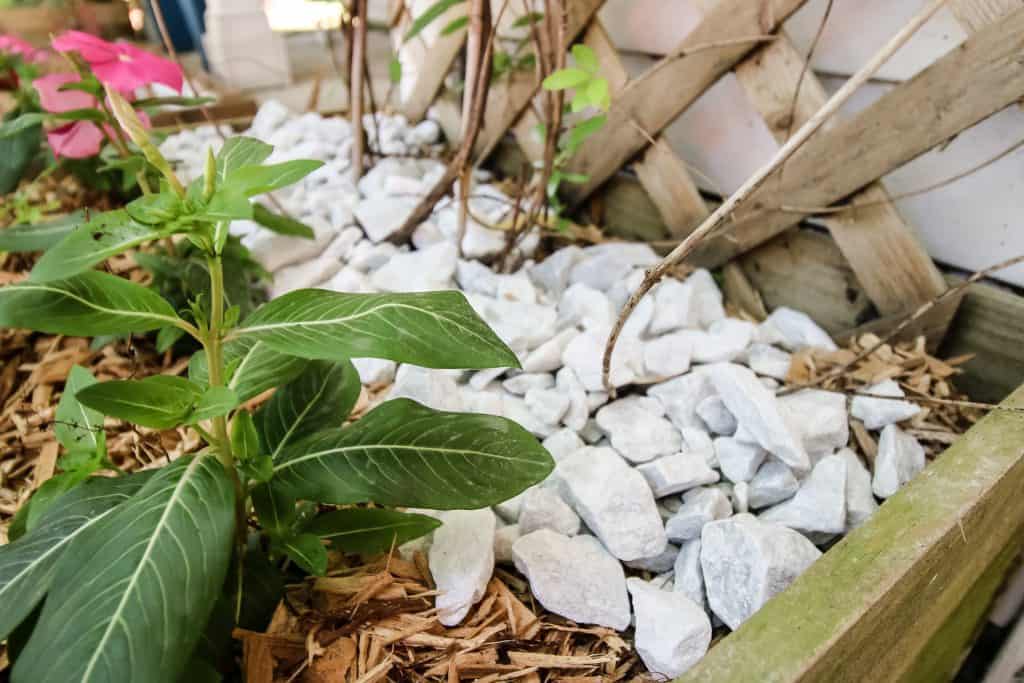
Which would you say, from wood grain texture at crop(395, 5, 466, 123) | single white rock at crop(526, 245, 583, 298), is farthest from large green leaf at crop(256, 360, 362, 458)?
wood grain texture at crop(395, 5, 466, 123)

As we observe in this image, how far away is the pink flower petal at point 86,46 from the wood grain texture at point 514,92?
24.7 inches

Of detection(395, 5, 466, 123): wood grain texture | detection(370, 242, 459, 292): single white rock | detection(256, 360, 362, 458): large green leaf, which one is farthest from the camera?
detection(395, 5, 466, 123): wood grain texture

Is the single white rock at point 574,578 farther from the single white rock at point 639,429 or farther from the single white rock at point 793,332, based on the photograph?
the single white rock at point 793,332

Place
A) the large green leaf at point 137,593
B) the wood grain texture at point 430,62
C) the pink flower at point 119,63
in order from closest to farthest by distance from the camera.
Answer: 1. the large green leaf at point 137,593
2. the pink flower at point 119,63
3. the wood grain texture at point 430,62

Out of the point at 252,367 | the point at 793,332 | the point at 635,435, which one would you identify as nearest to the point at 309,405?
the point at 252,367

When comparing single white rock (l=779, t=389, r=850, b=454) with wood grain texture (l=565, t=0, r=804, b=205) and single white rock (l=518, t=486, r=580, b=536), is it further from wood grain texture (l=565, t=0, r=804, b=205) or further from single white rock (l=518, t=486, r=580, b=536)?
wood grain texture (l=565, t=0, r=804, b=205)

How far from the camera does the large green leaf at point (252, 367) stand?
27.9 inches

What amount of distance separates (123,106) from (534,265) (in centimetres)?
93

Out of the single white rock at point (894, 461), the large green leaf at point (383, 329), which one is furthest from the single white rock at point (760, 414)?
the large green leaf at point (383, 329)

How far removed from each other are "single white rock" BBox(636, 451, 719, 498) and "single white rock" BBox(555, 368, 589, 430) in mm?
115

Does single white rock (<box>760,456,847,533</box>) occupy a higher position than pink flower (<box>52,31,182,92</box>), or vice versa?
pink flower (<box>52,31,182,92</box>)

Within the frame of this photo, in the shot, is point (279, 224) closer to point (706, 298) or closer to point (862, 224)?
point (706, 298)

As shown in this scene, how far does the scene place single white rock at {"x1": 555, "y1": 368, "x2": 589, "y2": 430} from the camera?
0.96 metres

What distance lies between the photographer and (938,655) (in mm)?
979
